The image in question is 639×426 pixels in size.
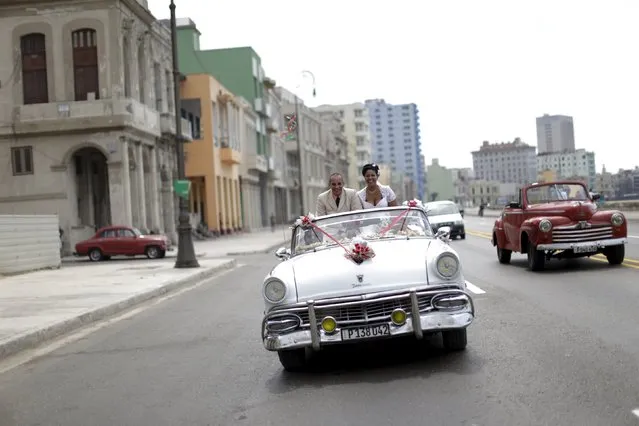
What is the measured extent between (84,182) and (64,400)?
30371 mm

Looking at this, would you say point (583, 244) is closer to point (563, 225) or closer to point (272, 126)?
point (563, 225)

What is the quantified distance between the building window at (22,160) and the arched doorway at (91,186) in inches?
68.9

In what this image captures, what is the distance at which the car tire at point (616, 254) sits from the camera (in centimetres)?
1515

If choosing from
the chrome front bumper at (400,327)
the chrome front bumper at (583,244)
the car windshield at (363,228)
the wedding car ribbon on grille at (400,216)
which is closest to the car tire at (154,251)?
the chrome front bumper at (583,244)

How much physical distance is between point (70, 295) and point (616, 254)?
10.6 m

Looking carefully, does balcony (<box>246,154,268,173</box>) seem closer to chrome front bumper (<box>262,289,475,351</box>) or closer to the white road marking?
the white road marking

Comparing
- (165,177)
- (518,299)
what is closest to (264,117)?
(165,177)

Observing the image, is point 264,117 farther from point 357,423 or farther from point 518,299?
point 357,423

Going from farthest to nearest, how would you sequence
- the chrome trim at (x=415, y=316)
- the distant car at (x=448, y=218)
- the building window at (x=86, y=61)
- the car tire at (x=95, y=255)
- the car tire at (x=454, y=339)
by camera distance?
the building window at (x=86, y=61), the distant car at (x=448, y=218), the car tire at (x=95, y=255), the car tire at (x=454, y=339), the chrome trim at (x=415, y=316)

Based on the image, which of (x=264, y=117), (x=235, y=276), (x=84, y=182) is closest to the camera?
(x=235, y=276)

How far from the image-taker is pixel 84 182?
3572 cm

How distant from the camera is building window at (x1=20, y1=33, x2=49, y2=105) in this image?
3381 centimetres

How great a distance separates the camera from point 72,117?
1307 inches

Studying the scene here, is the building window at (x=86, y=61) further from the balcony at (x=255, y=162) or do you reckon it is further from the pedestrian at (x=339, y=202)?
the balcony at (x=255, y=162)
